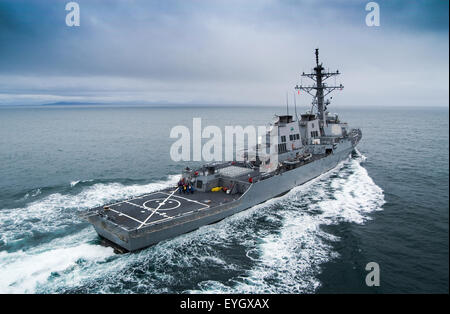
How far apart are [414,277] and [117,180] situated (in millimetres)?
32403

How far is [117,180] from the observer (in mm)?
35562

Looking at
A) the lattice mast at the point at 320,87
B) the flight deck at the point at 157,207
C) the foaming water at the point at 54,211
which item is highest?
the lattice mast at the point at 320,87

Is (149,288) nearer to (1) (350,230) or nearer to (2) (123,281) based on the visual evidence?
(2) (123,281)

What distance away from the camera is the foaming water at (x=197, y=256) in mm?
15242

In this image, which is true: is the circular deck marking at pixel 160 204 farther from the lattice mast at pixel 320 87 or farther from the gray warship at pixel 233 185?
the lattice mast at pixel 320 87

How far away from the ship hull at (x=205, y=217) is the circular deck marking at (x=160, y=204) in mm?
2552

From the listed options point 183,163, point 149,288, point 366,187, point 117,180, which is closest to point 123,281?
point 149,288

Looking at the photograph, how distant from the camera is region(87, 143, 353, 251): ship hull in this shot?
1809 centimetres

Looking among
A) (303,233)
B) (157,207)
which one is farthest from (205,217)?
(303,233)

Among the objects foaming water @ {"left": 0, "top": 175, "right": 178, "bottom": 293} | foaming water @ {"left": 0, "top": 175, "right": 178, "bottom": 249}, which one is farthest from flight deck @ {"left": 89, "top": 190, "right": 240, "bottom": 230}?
foaming water @ {"left": 0, "top": 175, "right": 178, "bottom": 249}

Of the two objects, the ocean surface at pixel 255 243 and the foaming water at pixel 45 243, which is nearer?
the ocean surface at pixel 255 243

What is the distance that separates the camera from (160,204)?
22672 millimetres

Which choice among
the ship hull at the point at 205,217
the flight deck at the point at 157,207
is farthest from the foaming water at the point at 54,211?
the ship hull at the point at 205,217
